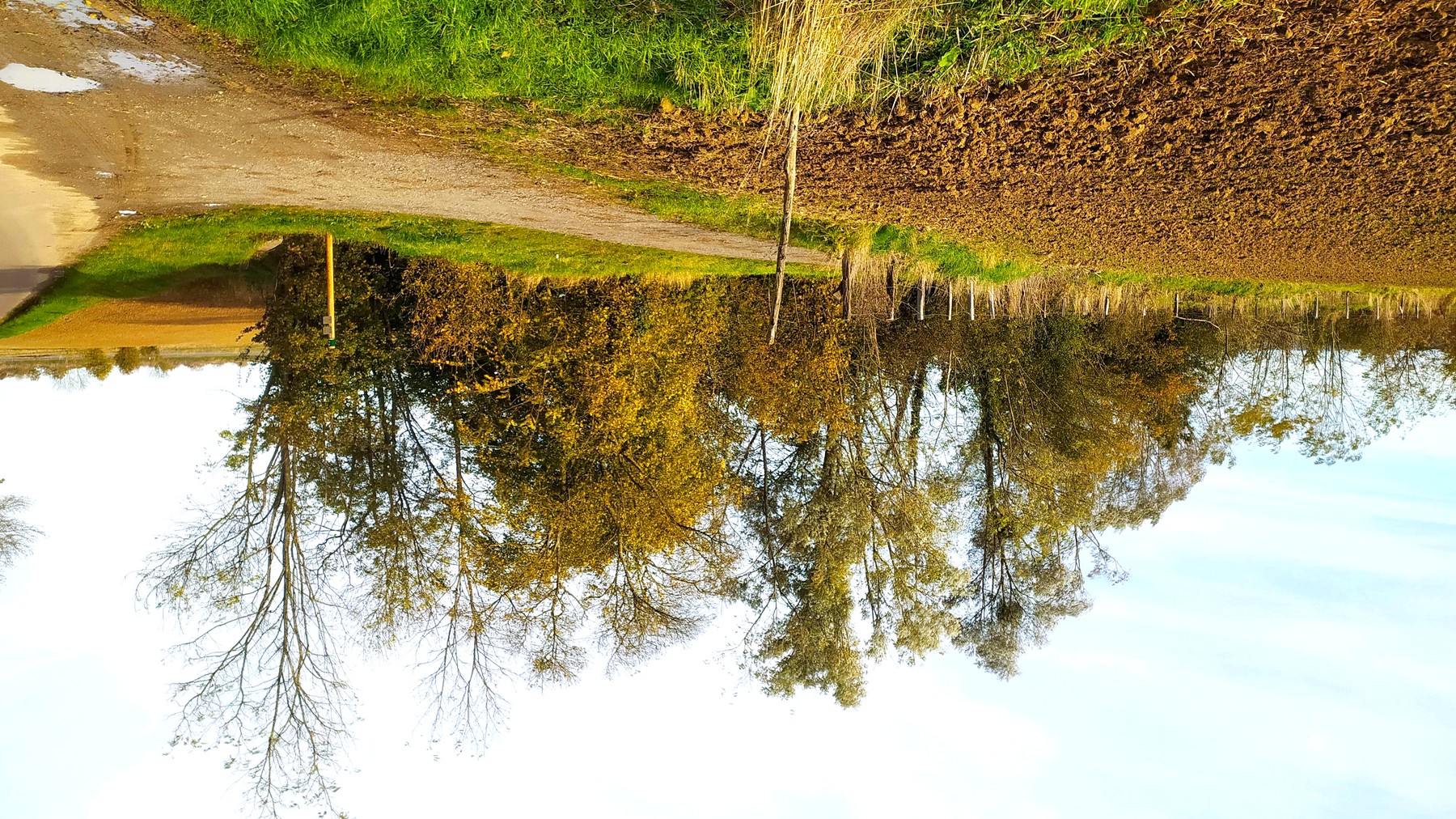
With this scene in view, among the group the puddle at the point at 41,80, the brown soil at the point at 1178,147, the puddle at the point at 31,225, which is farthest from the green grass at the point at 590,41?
the puddle at the point at 31,225

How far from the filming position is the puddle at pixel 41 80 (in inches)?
304

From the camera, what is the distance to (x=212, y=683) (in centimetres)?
1320

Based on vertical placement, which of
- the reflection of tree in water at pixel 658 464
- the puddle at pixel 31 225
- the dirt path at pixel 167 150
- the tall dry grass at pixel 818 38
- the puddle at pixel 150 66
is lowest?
the reflection of tree in water at pixel 658 464

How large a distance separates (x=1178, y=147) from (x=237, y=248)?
550 inches

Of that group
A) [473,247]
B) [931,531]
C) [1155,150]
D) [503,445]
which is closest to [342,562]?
[503,445]

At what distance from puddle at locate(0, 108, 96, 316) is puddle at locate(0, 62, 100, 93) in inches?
20.8

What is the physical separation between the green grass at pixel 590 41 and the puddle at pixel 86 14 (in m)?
0.50

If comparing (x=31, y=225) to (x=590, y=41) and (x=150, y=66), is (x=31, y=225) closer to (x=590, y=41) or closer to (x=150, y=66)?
(x=150, y=66)

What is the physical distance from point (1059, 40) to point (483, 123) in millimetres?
7278

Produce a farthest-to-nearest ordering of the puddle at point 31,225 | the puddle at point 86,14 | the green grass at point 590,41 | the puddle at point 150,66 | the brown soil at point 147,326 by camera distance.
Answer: the brown soil at point 147,326 → the puddle at point 31,225 → the puddle at point 150,66 → the green grass at point 590,41 → the puddle at point 86,14

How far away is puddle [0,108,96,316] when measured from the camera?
29.0ft

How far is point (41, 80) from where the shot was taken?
311 inches

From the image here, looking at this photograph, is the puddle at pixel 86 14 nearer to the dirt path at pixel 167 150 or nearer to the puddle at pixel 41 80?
the dirt path at pixel 167 150

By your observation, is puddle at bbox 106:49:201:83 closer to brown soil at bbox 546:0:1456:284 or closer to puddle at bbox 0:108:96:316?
puddle at bbox 0:108:96:316
